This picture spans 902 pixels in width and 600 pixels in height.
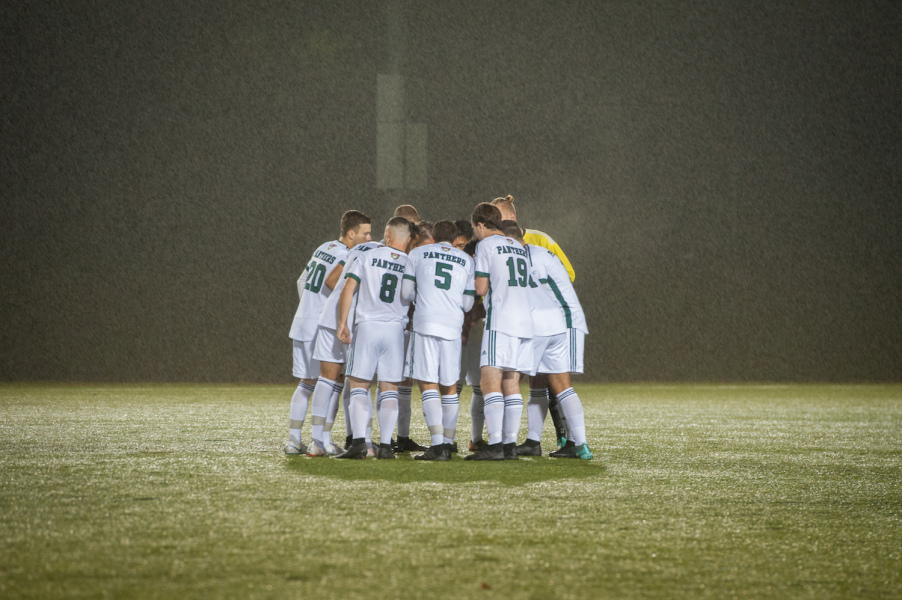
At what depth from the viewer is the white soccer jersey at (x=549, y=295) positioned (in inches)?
160

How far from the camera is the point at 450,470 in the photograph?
3.62m

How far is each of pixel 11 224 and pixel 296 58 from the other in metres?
4.61

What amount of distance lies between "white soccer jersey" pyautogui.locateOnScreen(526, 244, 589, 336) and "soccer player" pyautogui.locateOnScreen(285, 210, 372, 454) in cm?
96

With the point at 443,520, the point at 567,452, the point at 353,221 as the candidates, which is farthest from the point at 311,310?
the point at 443,520

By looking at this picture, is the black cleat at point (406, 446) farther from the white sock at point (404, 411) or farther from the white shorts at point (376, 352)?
the white shorts at point (376, 352)

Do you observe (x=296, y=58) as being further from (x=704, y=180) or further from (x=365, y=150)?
(x=704, y=180)

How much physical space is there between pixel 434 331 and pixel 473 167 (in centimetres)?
789

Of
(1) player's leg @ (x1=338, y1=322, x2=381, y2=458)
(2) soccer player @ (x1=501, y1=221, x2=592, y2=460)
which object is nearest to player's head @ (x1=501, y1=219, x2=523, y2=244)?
(2) soccer player @ (x1=501, y1=221, x2=592, y2=460)

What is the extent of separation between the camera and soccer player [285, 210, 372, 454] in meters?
4.18

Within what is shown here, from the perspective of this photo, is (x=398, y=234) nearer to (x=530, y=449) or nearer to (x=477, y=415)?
(x=477, y=415)

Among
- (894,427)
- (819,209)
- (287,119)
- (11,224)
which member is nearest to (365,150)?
(287,119)

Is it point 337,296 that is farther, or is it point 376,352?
point 337,296

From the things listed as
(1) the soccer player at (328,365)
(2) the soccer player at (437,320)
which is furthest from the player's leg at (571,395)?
(1) the soccer player at (328,365)

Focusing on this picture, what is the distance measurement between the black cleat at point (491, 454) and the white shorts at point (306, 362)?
0.98m
